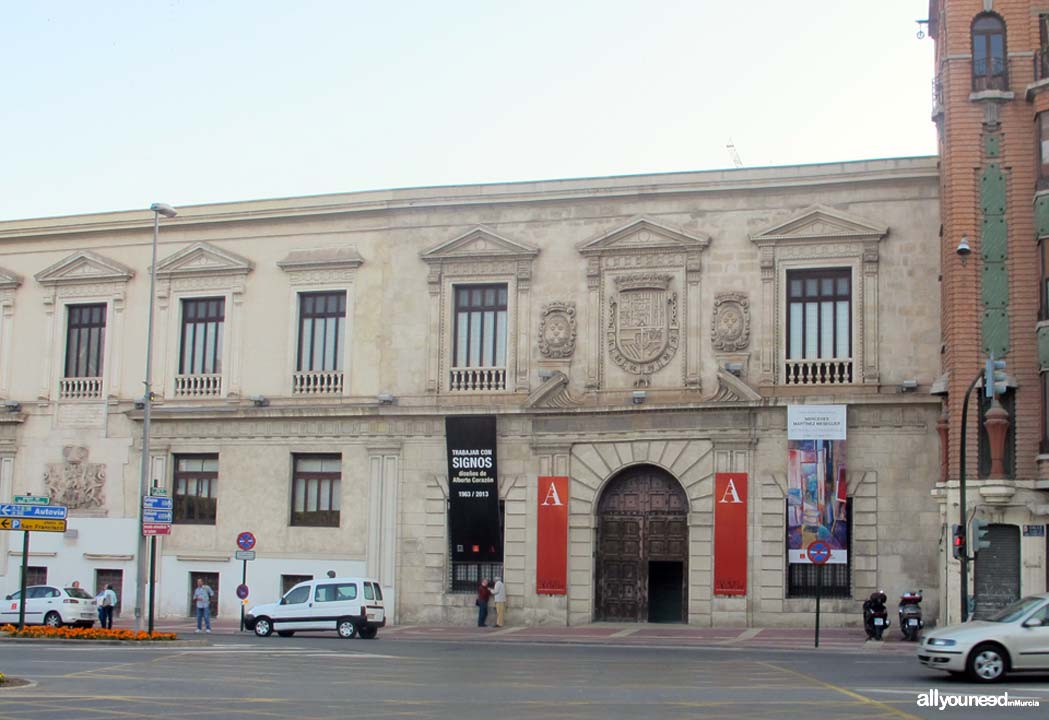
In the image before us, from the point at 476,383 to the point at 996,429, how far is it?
1433cm

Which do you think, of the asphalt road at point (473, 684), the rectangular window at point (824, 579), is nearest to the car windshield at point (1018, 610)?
the asphalt road at point (473, 684)

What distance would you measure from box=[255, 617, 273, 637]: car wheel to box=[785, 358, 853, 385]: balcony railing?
48.4 feet

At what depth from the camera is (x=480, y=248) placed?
40.5 meters

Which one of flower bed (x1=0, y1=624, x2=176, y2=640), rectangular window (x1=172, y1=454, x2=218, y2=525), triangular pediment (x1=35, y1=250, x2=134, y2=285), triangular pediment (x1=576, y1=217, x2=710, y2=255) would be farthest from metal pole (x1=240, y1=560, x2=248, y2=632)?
triangular pediment (x1=576, y1=217, x2=710, y2=255)

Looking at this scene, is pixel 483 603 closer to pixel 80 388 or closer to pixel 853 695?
pixel 80 388

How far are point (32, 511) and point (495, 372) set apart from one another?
12945 mm

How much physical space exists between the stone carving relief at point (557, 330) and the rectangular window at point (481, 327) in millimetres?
1240

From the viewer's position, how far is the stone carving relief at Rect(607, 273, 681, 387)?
38469 mm

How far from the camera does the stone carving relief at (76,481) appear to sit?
43.8 metres

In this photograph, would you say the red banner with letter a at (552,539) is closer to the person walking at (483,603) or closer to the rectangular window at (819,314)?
the person walking at (483,603)

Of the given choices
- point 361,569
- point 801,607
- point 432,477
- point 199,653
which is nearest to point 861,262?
point 801,607

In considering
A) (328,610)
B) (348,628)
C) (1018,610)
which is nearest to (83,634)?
(328,610)

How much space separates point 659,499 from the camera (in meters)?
38.7

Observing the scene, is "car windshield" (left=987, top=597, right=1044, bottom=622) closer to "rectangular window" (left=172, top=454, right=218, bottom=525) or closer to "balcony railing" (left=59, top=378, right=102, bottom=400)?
"rectangular window" (left=172, top=454, right=218, bottom=525)
